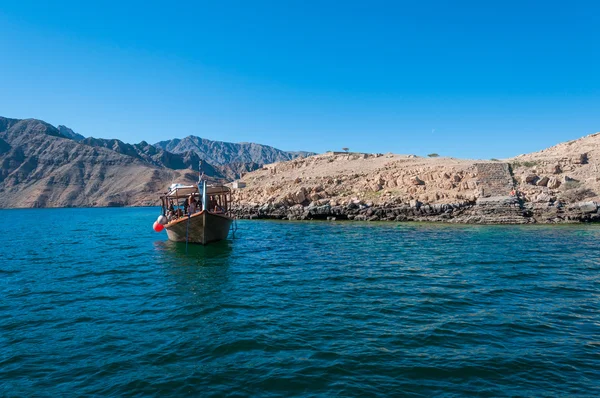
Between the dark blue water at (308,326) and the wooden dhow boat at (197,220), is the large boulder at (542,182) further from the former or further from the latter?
the wooden dhow boat at (197,220)

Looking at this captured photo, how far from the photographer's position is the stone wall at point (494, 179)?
41219 mm

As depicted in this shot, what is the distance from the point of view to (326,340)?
352 inches

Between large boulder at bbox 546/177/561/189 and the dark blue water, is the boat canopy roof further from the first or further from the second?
large boulder at bbox 546/177/561/189

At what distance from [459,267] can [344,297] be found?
24.9ft

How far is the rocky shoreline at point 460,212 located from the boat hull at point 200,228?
66.0ft

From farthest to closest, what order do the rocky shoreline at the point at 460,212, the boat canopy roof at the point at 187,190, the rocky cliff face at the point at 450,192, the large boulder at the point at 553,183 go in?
the large boulder at the point at 553,183, the rocky cliff face at the point at 450,192, the rocky shoreline at the point at 460,212, the boat canopy roof at the point at 187,190

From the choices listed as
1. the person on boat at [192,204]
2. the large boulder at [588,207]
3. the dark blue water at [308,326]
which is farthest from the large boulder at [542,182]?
the person on boat at [192,204]

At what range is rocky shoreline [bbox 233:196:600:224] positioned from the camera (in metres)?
35.1

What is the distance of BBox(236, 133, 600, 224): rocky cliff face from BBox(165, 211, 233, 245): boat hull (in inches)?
816

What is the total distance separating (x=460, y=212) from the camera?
39.2 meters

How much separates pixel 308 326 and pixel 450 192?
3822 cm

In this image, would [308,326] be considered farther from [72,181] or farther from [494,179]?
[72,181]

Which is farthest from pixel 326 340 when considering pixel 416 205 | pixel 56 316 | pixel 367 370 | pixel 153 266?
pixel 416 205

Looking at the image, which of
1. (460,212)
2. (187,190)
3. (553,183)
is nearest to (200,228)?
(187,190)
